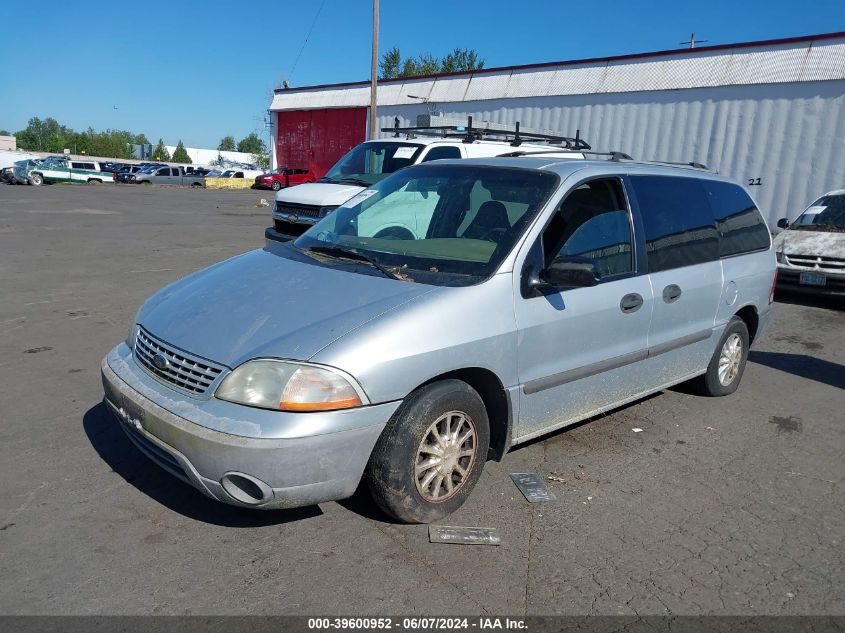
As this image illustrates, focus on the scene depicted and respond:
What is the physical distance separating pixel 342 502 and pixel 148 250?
1010cm

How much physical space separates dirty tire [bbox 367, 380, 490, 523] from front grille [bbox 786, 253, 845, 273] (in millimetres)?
8312

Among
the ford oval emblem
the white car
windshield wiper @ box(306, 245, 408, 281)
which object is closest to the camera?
the ford oval emblem

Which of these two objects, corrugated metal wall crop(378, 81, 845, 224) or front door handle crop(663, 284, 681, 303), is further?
corrugated metal wall crop(378, 81, 845, 224)

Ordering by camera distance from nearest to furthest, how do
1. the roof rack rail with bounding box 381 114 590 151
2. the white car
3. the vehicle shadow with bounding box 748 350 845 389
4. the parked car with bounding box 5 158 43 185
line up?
the vehicle shadow with bounding box 748 350 845 389 < the roof rack rail with bounding box 381 114 590 151 < the parked car with bounding box 5 158 43 185 < the white car

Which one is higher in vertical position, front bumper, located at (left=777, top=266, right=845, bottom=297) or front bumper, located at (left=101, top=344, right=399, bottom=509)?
front bumper, located at (left=101, top=344, right=399, bottom=509)

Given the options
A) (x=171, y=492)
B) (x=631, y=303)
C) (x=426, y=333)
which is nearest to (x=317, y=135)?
(x=631, y=303)

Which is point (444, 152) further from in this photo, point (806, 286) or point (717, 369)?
point (717, 369)

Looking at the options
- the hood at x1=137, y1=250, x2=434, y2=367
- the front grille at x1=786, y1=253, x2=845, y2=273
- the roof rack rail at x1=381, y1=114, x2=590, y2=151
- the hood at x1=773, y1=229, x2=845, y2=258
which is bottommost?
Answer: the front grille at x1=786, y1=253, x2=845, y2=273

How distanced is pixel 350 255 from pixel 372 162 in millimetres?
7718

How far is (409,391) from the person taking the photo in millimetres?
3084

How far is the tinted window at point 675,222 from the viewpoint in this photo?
14.5 ft

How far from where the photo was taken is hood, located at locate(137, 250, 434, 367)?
3000 millimetres

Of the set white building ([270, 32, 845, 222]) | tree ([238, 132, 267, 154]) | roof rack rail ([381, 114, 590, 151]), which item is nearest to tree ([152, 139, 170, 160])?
tree ([238, 132, 267, 154])

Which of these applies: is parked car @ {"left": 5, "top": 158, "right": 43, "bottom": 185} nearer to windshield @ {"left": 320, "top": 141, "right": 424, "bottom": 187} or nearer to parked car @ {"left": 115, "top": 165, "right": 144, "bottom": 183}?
parked car @ {"left": 115, "top": 165, "right": 144, "bottom": 183}
